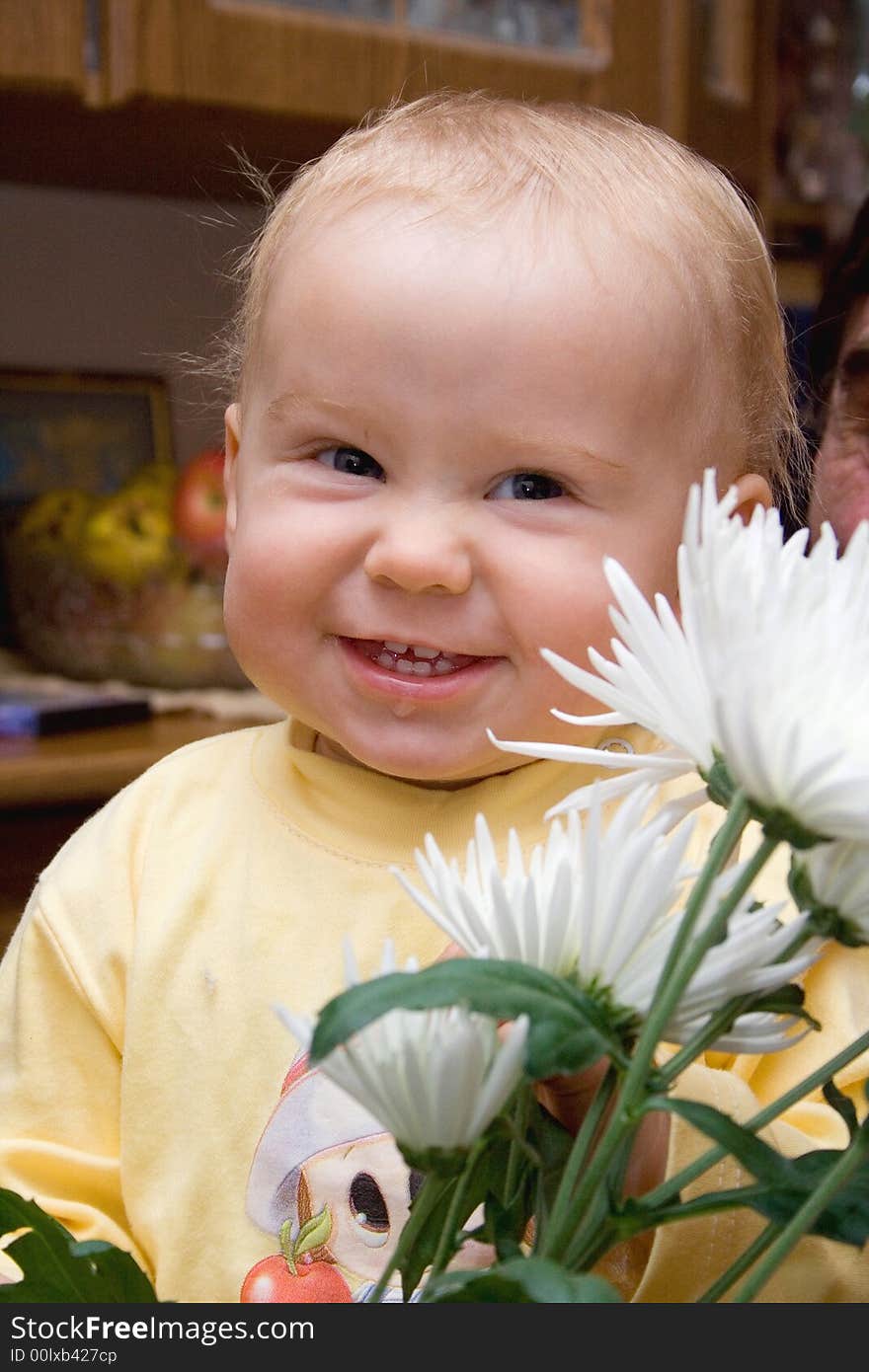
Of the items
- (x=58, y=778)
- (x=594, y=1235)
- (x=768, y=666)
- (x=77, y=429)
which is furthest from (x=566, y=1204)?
(x=77, y=429)

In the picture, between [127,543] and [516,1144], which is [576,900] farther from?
[127,543]

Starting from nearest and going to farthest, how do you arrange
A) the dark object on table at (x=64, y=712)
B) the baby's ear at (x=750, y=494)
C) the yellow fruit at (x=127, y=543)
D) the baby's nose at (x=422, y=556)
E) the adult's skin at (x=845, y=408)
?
the baby's nose at (x=422, y=556)
the baby's ear at (x=750, y=494)
the adult's skin at (x=845, y=408)
the dark object on table at (x=64, y=712)
the yellow fruit at (x=127, y=543)

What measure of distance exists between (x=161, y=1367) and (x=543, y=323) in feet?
1.47

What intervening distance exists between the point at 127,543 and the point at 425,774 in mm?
1144

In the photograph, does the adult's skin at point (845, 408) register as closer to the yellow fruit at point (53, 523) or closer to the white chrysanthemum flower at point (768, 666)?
the white chrysanthemum flower at point (768, 666)

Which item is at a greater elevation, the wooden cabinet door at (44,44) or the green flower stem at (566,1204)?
the wooden cabinet door at (44,44)

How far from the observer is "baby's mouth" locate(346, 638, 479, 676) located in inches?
27.0

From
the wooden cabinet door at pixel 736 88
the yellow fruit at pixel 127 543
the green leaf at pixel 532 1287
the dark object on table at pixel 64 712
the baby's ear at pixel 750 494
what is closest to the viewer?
the green leaf at pixel 532 1287

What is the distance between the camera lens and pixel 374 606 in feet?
2.20

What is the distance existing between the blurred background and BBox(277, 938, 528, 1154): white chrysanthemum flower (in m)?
1.16

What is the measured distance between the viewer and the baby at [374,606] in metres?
0.67

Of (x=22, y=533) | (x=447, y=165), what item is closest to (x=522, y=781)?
(x=447, y=165)

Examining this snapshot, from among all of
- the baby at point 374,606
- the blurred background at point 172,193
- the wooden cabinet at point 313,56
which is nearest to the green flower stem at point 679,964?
the baby at point 374,606

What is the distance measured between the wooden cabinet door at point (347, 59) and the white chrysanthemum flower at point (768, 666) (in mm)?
1251
